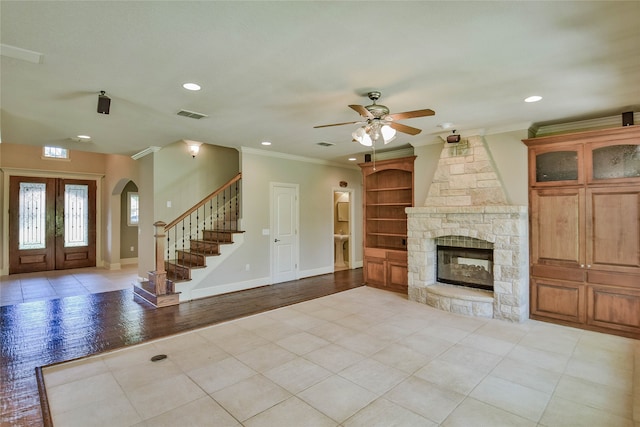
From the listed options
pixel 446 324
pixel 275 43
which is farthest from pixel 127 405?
pixel 446 324

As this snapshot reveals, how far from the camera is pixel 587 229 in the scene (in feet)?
13.6

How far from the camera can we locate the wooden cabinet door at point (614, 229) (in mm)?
3844

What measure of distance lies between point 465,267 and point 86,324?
18.5ft

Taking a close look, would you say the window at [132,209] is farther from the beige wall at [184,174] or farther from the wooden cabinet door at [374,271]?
the wooden cabinet door at [374,271]

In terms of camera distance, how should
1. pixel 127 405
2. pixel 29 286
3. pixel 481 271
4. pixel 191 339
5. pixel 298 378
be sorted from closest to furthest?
pixel 127 405 < pixel 298 378 < pixel 191 339 < pixel 481 271 < pixel 29 286

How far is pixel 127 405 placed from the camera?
253 cm

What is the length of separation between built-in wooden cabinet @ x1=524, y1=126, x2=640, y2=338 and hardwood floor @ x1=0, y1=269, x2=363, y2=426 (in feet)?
11.2

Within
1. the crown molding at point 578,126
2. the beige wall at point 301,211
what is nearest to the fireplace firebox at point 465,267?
the crown molding at point 578,126

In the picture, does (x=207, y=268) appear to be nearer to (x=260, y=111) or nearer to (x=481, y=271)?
(x=260, y=111)

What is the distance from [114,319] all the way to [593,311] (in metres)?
6.44

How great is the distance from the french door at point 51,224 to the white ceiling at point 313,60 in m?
4.99

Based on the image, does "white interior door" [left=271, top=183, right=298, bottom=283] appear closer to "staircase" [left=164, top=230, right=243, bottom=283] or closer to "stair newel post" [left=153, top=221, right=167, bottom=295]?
"staircase" [left=164, top=230, right=243, bottom=283]

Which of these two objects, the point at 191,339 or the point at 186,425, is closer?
the point at 186,425

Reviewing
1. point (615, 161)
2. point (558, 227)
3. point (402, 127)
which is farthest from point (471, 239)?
point (402, 127)
